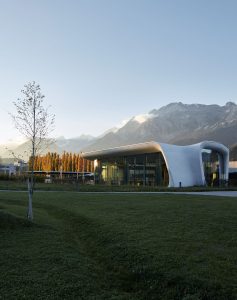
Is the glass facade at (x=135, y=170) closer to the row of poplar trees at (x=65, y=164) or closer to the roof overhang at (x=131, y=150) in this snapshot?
the roof overhang at (x=131, y=150)

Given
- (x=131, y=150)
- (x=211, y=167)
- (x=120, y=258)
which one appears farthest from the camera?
(x=131, y=150)

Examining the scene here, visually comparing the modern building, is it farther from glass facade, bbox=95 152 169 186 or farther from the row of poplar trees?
the row of poplar trees

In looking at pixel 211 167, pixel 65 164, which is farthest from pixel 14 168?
pixel 211 167

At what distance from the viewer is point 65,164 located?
81.1m

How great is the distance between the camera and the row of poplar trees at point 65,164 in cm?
7941

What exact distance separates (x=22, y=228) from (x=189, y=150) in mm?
40039

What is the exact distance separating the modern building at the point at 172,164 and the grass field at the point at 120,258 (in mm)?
34200

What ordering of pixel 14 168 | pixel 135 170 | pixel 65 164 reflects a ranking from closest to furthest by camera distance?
pixel 135 170, pixel 65 164, pixel 14 168

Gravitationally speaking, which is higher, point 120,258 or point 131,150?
point 131,150

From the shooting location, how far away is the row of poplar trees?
79406mm

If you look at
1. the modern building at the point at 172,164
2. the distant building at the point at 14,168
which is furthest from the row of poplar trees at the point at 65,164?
the modern building at the point at 172,164

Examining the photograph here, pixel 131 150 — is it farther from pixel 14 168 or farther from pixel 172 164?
pixel 14 168

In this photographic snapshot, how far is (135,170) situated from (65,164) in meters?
31.2

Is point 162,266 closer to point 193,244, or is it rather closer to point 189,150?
point 193,244
